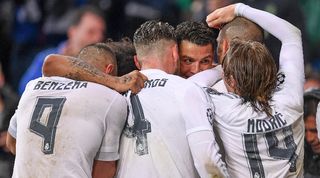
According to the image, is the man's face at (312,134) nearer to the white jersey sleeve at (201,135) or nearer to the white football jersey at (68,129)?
the white jersey sleeve at (201,135)

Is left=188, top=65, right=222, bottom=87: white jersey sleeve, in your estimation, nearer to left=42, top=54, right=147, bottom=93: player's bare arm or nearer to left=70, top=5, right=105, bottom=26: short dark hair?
left=42, top=54, right=147, bottom=93: player's bare arm

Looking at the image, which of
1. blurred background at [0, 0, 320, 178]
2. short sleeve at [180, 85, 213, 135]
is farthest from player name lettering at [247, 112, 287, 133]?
blurred background at [0, 0, 320, 178]

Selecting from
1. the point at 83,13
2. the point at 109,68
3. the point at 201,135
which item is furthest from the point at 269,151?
the point at 83,13

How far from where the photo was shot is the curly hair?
5.66m

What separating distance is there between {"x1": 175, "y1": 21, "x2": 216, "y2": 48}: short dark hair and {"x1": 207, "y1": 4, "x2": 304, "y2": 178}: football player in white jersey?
40 centimetres

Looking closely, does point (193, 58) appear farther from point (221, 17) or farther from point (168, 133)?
point (168, 133)

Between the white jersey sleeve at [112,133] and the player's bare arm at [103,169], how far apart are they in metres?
0.03

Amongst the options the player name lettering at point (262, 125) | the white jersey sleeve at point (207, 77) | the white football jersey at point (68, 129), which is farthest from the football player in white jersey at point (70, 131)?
the player name lettering at point (262, 125)

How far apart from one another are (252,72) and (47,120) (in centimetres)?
125

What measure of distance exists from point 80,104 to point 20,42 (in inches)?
199

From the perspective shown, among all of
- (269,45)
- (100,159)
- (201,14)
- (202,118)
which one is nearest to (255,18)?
(202,118)

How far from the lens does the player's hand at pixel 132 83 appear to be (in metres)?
5.71

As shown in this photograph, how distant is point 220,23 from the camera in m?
6.18

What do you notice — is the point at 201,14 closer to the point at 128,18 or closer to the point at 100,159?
the point at 128,18
